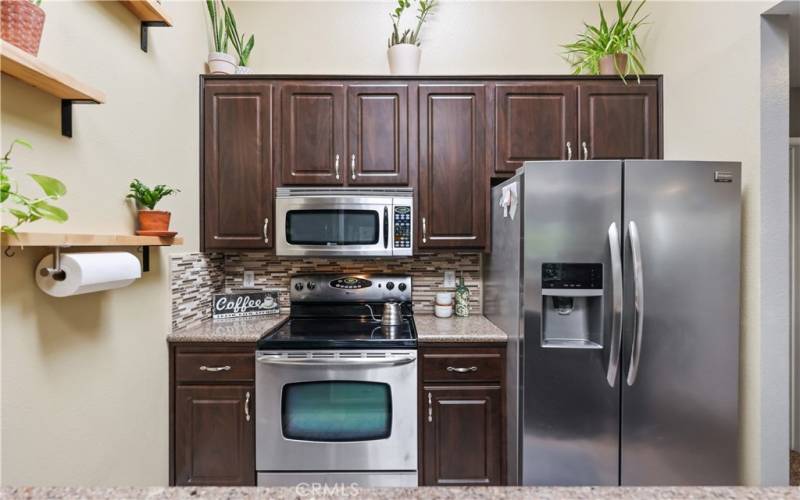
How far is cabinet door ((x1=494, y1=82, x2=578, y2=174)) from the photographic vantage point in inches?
89.7

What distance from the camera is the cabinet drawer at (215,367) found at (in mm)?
1975

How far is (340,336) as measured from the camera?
6.68 ft

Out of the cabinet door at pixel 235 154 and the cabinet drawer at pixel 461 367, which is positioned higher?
the cabinet door at pixel 235 154

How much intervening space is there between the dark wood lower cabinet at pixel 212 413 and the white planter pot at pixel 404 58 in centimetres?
179

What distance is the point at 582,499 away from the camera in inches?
22.5

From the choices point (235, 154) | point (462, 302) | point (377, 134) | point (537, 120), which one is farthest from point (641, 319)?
point (235, 154)

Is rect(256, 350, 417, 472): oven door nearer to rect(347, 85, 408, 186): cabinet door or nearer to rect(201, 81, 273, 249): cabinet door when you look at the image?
rect(201, 81, 273, 249): cabinet door

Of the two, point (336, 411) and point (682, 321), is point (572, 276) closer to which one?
point (682, 321)

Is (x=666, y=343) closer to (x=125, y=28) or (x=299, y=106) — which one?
(x=299, y=106)

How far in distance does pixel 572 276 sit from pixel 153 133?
2.02 m

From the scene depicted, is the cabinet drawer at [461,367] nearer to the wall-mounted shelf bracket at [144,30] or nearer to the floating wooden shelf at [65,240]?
the floating wooden shelf at [65,240]

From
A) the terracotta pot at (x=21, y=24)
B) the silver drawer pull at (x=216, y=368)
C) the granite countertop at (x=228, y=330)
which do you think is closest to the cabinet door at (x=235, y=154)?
the granite countertop at (x=228, y=330)

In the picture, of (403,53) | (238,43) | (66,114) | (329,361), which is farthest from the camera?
(238,43)

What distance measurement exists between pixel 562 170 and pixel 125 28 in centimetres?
195
